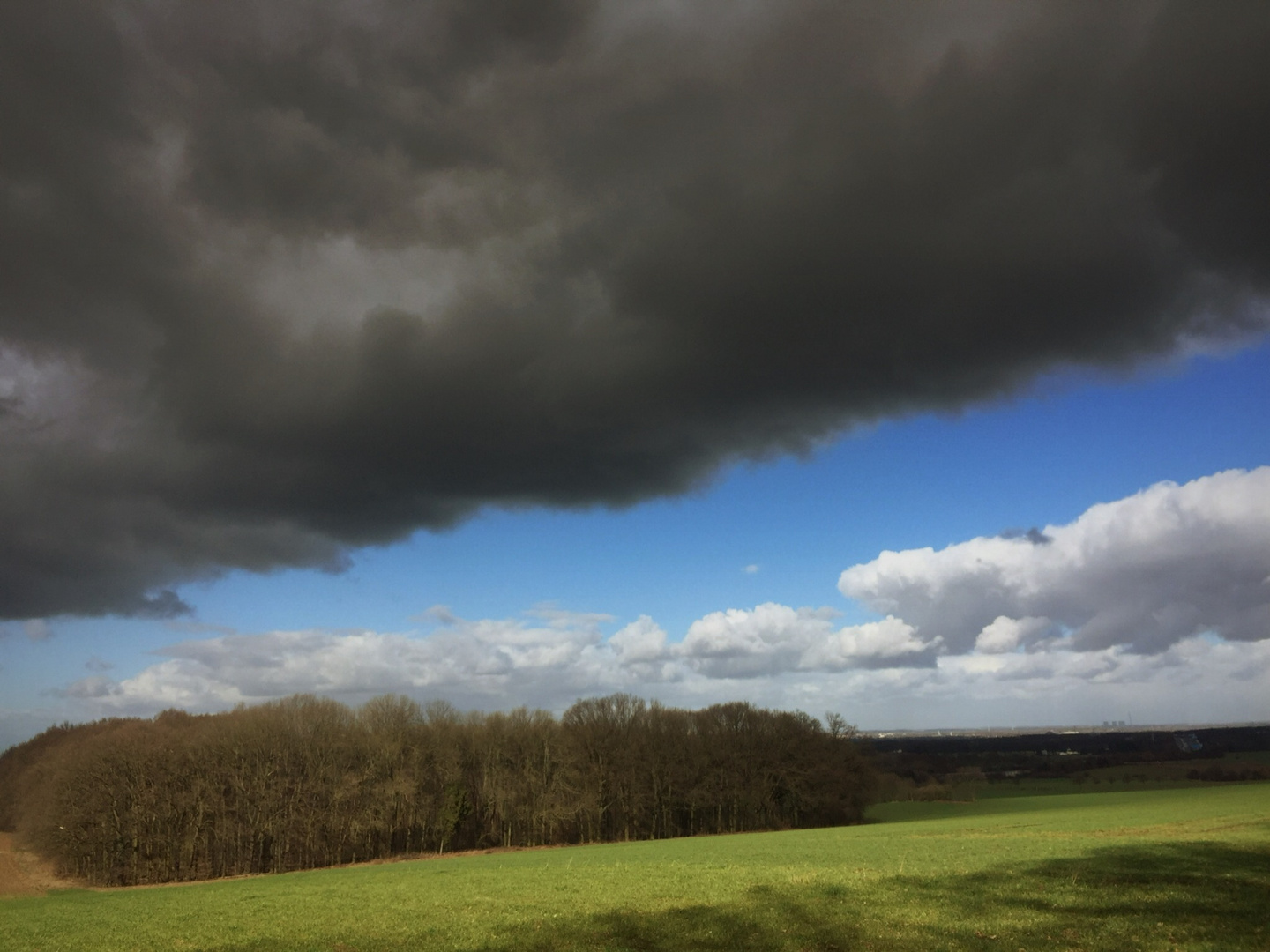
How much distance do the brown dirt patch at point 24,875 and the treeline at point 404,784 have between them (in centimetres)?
248

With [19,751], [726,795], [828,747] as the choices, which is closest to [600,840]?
[726,795]

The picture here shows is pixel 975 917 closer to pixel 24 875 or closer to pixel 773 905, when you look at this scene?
pixel 773 905

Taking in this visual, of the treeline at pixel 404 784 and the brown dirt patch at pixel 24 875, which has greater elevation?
the treeline at pixel 404 784

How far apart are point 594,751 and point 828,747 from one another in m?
32.0

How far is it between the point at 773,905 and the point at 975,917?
620 cm

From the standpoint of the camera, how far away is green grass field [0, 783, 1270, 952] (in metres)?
19.6

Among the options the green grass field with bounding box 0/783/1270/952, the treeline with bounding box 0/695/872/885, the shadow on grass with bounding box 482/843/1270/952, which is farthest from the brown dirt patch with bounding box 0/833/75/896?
the shadow on grass with bounding box 482/843/1270/952

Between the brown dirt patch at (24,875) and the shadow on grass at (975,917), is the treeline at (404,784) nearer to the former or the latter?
the brown dirt patch at (24,875)

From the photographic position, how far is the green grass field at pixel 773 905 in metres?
19.6

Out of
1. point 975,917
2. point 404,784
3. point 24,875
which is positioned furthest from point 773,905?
point 24,875

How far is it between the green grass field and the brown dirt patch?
115 ft

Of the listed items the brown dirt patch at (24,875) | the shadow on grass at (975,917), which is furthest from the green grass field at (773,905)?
the brown dirt patch at (24,875)

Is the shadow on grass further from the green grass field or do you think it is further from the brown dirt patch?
the brown dirt patch

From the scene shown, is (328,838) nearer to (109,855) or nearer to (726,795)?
(109,855)
